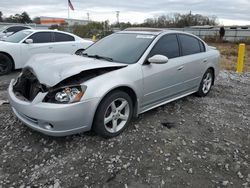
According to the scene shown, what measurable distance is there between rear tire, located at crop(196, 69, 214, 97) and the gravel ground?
1094 mm

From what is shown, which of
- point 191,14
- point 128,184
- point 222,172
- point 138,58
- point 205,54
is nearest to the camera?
point 128,184

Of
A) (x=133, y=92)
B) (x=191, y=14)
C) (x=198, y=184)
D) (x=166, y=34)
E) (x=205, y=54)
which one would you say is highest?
(x=191, y=14)

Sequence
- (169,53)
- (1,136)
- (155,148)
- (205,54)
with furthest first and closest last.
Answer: (205,54), (169,53), (1,136), (155,148)

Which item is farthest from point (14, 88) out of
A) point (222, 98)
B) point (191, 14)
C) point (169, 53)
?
point (191, 14)

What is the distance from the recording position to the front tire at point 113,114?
A: 137 inches

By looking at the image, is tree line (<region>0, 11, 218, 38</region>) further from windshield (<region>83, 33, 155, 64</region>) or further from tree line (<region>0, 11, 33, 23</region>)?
tree line (<region>0, 11, 33, 23</region>)

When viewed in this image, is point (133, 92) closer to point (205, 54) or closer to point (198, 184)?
point (198, 184)

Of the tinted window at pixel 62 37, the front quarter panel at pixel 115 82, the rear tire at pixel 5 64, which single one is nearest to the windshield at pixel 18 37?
the rear tire at pixel 5 64

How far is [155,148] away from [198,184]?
83 cm

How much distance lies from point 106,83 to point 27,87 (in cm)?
115

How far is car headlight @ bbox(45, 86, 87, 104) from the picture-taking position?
3207mm

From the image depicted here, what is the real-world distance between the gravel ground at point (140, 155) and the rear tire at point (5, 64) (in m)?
3.52

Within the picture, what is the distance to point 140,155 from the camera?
133 inches

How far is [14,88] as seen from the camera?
12.8 feet
